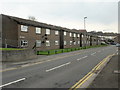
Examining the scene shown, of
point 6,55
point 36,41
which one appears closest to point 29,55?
point 6,55

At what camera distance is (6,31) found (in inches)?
1223

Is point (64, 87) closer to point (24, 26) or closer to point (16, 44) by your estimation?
point (16, 44)

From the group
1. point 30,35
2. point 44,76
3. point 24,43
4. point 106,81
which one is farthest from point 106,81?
point 30,35

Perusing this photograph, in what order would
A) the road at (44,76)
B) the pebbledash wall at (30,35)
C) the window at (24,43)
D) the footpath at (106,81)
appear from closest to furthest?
the footpath at (106,81) < the road at (44,76) < the pebbledash wall at (30,35) < the window at (24,43)

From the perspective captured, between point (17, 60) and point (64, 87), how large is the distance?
12979mm

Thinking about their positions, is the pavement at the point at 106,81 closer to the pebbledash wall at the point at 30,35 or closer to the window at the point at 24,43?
the pebbledash wall at the point at 30,35

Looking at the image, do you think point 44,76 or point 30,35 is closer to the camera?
point 44,76

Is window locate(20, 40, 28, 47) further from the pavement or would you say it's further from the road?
the pavement

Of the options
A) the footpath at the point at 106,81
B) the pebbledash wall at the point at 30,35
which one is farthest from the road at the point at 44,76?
the pebbledash wall at the point at 30,35

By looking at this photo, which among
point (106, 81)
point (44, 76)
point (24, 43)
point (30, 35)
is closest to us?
point (106, 81)

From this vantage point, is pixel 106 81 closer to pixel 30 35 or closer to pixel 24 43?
pixel 24 43

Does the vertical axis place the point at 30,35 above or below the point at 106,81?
above

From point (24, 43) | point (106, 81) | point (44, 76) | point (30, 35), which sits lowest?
point (44, 76)

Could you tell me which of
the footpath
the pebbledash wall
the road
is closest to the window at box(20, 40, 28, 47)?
the pebbledash wall
